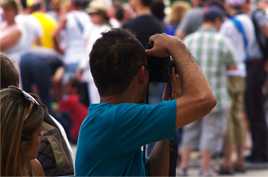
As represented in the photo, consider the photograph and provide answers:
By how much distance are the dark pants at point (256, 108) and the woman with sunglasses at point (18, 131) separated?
7590 mm

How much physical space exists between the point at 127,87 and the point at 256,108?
751 centimetres

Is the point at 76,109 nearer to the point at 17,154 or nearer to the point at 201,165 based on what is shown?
the point at 201,165

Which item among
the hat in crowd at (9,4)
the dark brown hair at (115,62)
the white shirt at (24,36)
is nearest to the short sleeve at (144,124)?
the dark brown hair at (115,62)

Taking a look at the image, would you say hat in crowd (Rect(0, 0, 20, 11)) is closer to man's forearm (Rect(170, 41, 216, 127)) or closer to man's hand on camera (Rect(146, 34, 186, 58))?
man's hand on camera (Rect(146, 34, 186, 58))

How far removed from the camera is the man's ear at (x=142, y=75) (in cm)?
347

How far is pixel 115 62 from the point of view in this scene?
11.2ft

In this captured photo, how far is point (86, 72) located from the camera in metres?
11.2

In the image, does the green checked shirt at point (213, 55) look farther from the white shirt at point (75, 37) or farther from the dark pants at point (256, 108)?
the white shirt at point (75, 37)

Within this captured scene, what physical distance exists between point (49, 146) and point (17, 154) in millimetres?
825

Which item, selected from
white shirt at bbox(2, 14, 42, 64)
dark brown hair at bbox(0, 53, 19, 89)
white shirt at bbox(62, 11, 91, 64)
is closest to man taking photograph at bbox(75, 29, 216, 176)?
dark brown hair at bbox(0, 53, 19, 89)

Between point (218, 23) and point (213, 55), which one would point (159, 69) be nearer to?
point (213, 55)

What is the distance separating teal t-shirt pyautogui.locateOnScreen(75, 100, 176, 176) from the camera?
3350 millimetres

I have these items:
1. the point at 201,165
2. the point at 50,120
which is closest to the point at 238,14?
the point at 201,165

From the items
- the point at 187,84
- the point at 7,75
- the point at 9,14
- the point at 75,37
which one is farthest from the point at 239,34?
the point at 187,84
